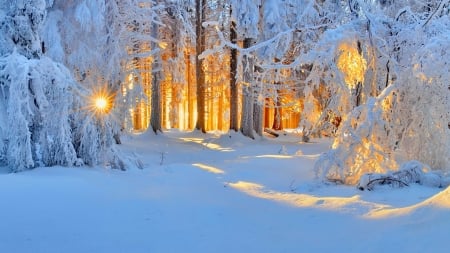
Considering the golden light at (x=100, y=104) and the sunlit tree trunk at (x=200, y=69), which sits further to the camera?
the sunlit tree trunk at (x=200, y=69)

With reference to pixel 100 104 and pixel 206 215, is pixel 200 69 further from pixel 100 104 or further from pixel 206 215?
pixel 206 215

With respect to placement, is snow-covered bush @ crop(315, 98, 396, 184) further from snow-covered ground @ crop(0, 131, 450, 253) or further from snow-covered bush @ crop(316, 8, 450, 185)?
snow-covered ground @ crop(0, 131, 450, 253)

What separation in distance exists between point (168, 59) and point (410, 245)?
19211 millimetres

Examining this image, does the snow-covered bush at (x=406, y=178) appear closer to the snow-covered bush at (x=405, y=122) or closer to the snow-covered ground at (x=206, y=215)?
the snow-covered ground at (x=206, y=215)

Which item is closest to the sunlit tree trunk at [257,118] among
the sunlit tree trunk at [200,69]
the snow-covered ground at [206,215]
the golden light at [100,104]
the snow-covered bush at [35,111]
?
the sunlit tree trunk at [200,69]

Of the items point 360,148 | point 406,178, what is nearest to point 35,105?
point 360,148

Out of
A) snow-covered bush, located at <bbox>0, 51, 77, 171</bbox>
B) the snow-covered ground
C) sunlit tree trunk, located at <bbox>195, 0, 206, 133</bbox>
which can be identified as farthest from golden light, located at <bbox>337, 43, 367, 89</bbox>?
sunlit tree trunk, located at <bbox>195, 0, 206, 133</bbox>

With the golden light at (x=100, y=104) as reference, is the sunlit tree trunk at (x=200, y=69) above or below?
above

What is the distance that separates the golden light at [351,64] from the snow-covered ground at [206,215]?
2.24m

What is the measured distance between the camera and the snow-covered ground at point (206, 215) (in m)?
3.99

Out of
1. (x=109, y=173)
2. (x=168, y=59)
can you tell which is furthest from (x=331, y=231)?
(x=168, y=59)

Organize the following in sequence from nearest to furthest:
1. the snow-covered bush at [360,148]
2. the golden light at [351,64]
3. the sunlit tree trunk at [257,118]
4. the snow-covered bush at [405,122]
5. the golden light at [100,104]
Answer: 1. the snow-covered bush at [405,122]
2. the snow-covered bush at [360,148]
3. the golden light at [351,64]
4. the golden light at [100,104]
5. the sunlit tree trunk at [257,118]

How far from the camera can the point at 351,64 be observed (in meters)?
8.65

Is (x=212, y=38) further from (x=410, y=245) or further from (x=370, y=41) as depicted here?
(x=410, y=245)
